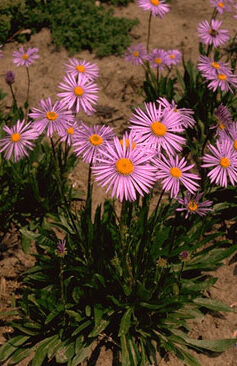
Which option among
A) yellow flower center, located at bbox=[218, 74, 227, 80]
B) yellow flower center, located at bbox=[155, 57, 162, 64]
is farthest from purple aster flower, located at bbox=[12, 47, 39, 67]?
yellow flower center, located at bbox=[218, 74, 227, 80]

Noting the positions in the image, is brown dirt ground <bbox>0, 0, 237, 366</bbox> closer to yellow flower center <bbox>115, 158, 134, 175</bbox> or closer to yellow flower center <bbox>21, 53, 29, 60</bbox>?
yellow flower center <bbox>21, 53, 29, 60</bbox>

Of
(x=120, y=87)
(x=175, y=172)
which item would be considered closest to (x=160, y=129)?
(x=175, y=172)

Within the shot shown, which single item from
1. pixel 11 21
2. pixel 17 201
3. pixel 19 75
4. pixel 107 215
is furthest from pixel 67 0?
pixel 107 215

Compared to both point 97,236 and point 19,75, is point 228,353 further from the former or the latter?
point 19,75

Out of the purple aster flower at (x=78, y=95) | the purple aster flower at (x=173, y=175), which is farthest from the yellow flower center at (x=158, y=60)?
the purple aster flower at (x=173, y=175)

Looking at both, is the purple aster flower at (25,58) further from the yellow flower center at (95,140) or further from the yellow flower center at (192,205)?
the yellow flower center at (192,205)
